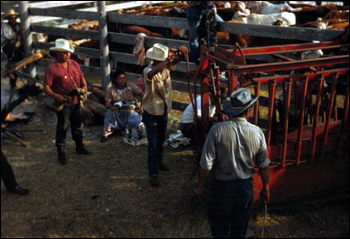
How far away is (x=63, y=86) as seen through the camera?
6.53m

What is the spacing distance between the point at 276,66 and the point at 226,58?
59cm

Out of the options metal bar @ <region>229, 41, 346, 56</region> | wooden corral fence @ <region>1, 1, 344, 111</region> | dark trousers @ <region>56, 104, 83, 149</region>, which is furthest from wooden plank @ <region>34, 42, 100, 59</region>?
metal bar @ <region>229, 41, 346, 56</region>

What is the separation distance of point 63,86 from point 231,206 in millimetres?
3656

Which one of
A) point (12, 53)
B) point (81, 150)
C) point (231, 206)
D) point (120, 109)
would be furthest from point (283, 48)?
point (12, 53)

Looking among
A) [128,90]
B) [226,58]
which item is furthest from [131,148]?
[226,58]

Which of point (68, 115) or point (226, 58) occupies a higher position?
point (226, 58)

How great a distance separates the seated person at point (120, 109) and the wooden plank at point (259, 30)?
153 centimetres

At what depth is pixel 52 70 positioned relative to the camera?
6.42 metres

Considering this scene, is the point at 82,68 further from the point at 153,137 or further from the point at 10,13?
the point at 153,137

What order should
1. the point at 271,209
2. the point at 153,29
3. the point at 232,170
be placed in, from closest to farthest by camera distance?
the point at 232,170 → the point at 271,209 → the point at 153,29

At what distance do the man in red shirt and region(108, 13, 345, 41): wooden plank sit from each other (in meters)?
2.28

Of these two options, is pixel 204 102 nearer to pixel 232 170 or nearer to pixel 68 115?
pixel 232 170

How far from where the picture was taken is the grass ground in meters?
4.88

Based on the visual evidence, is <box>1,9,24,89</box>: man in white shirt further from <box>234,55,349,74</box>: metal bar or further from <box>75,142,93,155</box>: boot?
<box>234,55,349,74</box>: metal bar
